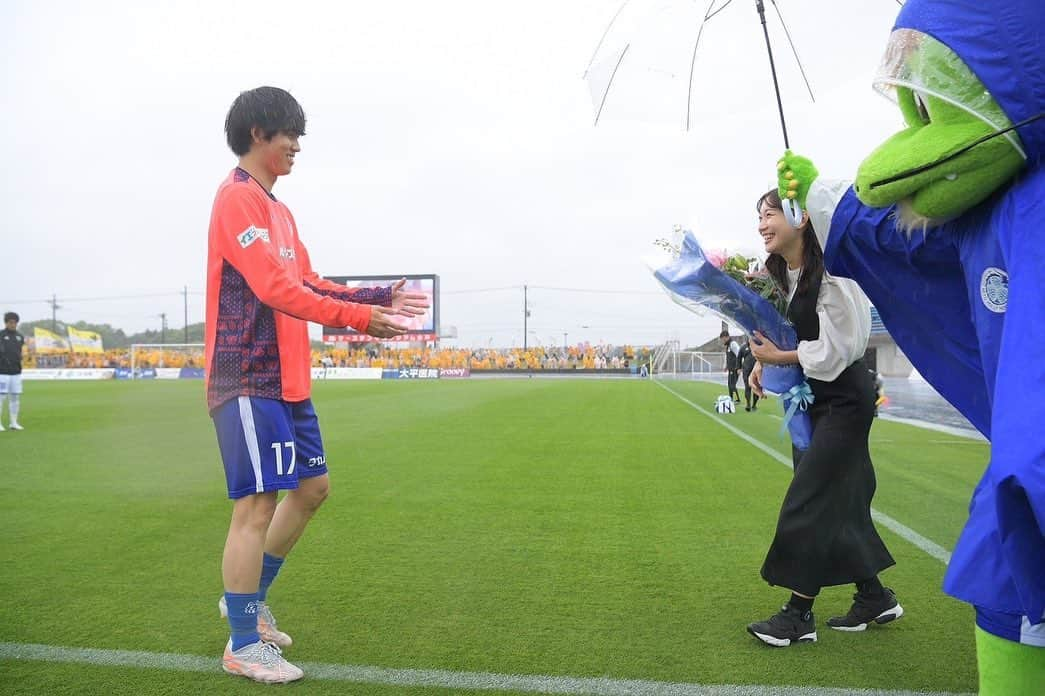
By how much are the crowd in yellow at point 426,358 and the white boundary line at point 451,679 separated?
158 feet

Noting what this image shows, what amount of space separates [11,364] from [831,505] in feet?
45.9

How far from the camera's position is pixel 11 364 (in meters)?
13.0

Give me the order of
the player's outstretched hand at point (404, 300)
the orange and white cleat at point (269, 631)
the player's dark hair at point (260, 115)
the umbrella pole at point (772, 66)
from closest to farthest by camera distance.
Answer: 1. the umbrella pole at point (772, 66)
2. the player's dark hair at point (260, 115)
3. the orange and white cleat at point (269, 631)
4. the player's outstretched hand at point (404, 300)

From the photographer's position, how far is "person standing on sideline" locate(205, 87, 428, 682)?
274 centimetres

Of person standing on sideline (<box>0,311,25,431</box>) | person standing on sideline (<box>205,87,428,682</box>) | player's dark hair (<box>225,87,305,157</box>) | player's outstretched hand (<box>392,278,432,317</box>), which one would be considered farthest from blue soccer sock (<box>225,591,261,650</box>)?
person standing on sideline (<box>0,311,25,431</box>)

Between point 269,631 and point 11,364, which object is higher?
A: point 11,364

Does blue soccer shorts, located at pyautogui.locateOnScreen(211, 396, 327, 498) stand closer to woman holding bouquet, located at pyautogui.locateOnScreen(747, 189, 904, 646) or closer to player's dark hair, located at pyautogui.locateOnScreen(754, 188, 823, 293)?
woman holding bouquet, located at pyautogui.locateOnScreen(747, 189, 904, 646)

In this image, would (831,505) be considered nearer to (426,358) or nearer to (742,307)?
(742,307)

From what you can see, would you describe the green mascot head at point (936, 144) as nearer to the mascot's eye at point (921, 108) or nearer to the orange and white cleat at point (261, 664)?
the mascot's eye at point (921, 108)

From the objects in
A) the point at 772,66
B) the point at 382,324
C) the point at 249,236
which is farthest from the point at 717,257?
the point at 249,236

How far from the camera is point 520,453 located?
902 centimetres

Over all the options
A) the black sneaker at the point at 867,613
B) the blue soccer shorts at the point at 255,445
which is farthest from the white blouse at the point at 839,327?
the blue soccer shorts at the point at 255,445

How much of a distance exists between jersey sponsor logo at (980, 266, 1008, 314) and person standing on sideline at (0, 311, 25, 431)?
1382cm

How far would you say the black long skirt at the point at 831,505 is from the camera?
3.12m
